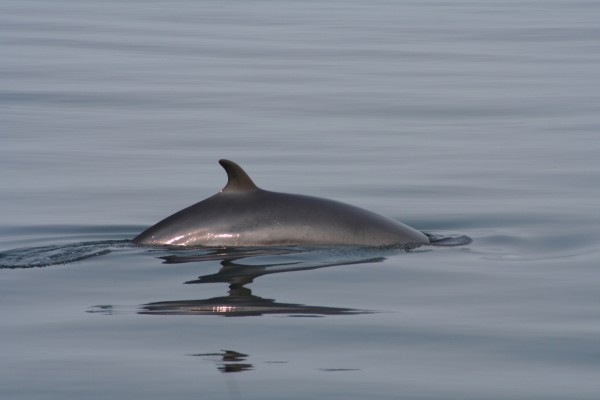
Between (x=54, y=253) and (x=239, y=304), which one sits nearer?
(x=239, y=304)

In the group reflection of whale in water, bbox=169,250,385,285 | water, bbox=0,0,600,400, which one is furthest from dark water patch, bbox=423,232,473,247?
reflection of whale in water, bbox=169,250,385,285

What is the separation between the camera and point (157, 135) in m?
19.4

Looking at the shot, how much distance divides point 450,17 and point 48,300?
112 feet

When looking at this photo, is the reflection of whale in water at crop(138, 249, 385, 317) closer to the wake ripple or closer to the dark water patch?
the wake ripple

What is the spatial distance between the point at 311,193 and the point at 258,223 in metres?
3.78

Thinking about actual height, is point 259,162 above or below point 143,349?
above

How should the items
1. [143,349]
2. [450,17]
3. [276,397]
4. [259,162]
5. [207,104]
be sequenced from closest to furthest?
1. [276,397]
2. [143,349]
3. [259,162]
4. [207,104]
5. [450,17]

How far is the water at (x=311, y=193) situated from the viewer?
738cm

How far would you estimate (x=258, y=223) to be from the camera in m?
10.9

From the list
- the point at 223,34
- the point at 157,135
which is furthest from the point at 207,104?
the point at 223,34

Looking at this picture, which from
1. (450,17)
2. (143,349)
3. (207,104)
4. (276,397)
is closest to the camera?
(276,397)

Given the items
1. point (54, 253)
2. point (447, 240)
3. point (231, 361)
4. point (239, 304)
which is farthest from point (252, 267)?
point (231, 361)

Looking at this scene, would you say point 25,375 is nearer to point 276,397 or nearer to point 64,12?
point 276,397

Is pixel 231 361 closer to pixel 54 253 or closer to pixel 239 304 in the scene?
pixel 239 304
